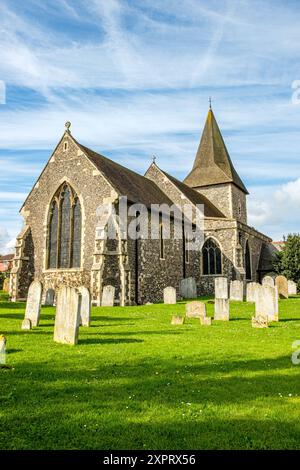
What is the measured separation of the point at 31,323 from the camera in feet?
35.0

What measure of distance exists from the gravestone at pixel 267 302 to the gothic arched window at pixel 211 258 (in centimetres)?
1515

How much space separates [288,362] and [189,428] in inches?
148

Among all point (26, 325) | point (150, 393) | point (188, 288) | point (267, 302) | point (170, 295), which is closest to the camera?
point (150, 393)

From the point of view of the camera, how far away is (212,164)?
37.3 meters

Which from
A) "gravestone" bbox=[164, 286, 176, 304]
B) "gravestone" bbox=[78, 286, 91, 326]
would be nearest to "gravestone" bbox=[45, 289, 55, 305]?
"gravestone" bbox=[164, 286, 176, 304]

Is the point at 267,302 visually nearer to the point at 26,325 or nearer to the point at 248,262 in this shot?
the point at 26,325

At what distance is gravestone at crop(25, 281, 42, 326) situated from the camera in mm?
10891

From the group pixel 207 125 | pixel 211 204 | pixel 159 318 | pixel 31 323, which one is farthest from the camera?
pixel 207 125

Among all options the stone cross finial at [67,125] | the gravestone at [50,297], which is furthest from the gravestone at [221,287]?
the stone cross finial at [67,125]

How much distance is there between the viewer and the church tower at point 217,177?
35.7m

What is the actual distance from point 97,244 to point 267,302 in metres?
9.77

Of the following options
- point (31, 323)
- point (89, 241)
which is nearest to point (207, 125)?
point (89, 241)

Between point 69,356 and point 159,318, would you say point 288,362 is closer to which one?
point 69,356

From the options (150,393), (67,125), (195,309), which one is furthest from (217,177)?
(150,393)
